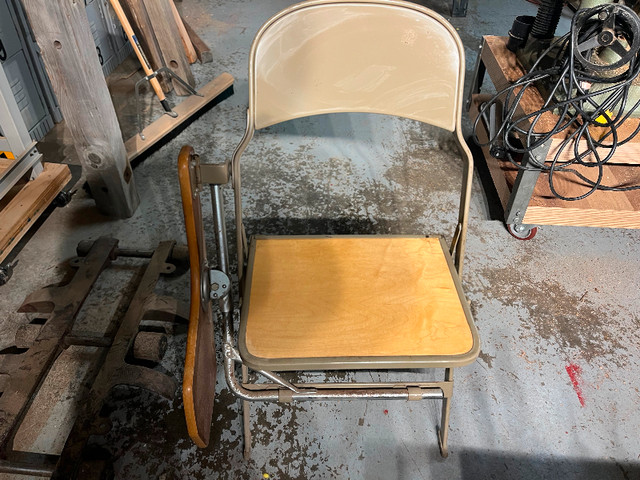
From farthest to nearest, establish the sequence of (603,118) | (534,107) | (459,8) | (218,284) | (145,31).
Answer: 1. (459,8)
2. (145,31)
3. (534,107)
4. (603,118)
5. (218,284)

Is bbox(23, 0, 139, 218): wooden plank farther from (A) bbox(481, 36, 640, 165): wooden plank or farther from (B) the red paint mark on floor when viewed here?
(B) the red paint mark on floor

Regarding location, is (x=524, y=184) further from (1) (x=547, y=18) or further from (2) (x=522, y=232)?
(1) (x=547, y=18)

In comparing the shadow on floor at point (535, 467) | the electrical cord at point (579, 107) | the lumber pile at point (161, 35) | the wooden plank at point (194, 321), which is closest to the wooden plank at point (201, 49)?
the lumber pile at point (161, 35)

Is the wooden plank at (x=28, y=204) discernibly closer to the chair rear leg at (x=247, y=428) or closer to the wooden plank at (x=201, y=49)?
the chair rear leg at (x=247, y=428)

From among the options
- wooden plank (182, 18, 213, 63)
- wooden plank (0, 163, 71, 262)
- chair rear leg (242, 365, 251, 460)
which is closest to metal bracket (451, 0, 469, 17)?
wooden plank (182, 18, 213, 63)

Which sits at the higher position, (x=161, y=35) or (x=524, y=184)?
(x=161, y=35)

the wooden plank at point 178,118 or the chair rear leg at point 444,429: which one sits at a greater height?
the wooden plank at point 178,118

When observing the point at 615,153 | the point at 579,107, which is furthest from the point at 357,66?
the point at 615,153

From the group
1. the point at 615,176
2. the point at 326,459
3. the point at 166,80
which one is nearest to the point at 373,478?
the point at 326,459

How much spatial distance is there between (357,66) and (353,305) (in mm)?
612

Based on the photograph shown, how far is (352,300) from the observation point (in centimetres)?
115

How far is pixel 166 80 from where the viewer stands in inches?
116

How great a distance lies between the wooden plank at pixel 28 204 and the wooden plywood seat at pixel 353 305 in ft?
3.45

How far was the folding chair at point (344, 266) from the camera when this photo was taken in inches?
40.6
